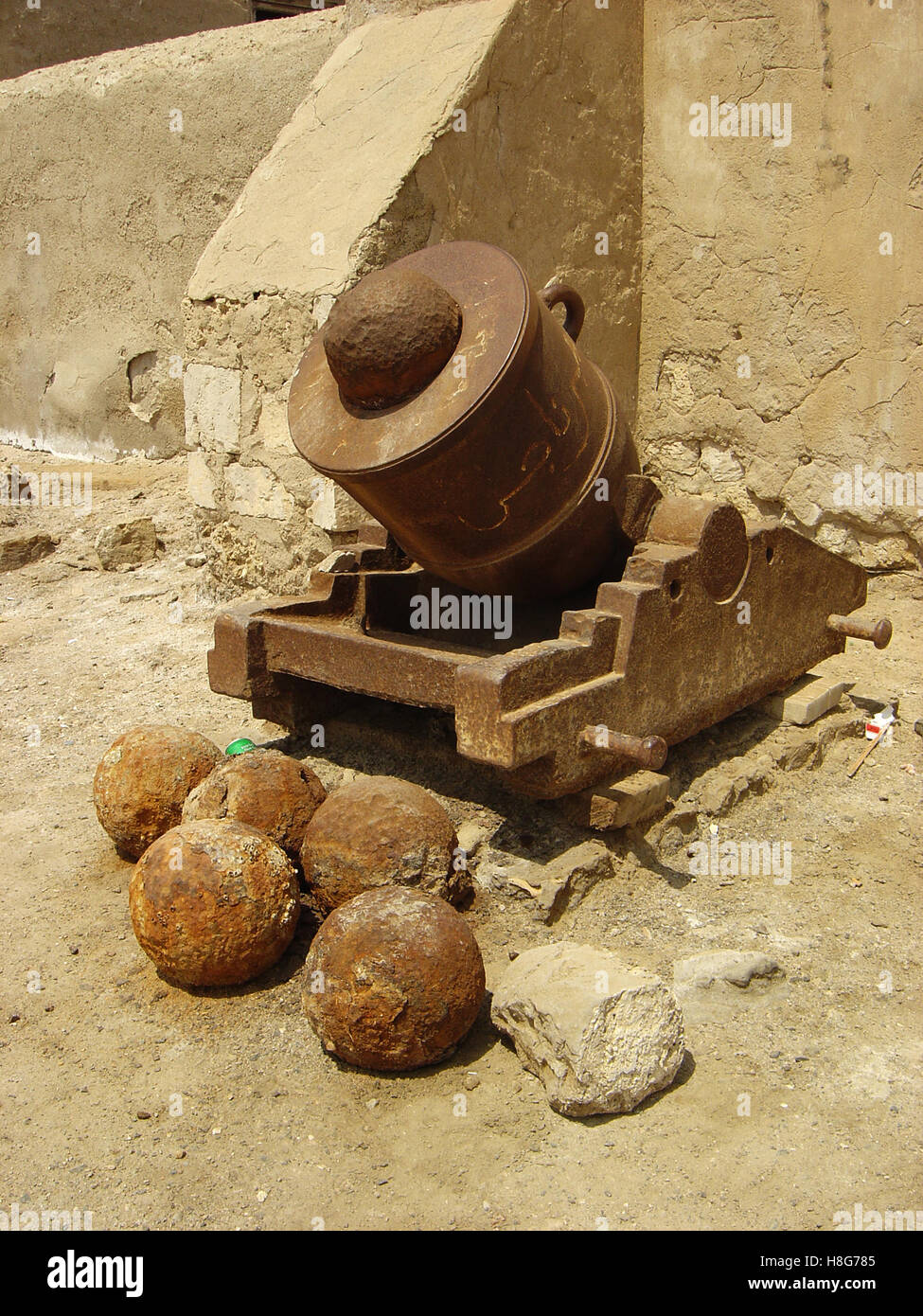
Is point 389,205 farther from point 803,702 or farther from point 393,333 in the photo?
point 803,702

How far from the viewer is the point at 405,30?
213 inches

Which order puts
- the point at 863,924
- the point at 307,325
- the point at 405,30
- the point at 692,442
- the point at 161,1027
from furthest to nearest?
the point at 692,442 → the point at 405,30 → the point at 307,325 → the point at 863,924 → the point at 161,1027

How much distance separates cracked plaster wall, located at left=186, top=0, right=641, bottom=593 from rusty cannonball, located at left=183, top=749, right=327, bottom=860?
1.72 metres

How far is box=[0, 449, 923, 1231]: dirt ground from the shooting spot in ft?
7.32

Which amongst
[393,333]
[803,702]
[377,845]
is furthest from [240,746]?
[803,702]

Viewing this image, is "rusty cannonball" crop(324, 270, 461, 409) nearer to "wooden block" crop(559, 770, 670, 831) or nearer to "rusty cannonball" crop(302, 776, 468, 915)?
"rusty cannonball" crop(302, 776, 468, 915)

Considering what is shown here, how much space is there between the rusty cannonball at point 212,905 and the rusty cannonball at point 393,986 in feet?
0.86

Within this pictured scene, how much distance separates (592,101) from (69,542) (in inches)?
159

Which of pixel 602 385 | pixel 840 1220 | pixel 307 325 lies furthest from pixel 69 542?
pixel 840 1220

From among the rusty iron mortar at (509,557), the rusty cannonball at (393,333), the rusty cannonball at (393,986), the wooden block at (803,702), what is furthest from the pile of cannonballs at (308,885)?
the wooden block at (803,702)

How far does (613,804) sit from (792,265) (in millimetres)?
3188

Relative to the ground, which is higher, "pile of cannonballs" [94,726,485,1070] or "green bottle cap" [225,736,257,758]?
"green bottle cap" [225,736,257,758]

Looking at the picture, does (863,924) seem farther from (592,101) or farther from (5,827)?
(592,101)

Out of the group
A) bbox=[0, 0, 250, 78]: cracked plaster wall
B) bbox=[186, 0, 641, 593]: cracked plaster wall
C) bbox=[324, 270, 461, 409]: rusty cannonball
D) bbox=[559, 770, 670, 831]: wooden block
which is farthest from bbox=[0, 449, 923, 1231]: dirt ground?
bbox=[0, 0, 250, 78]: cracked plaster wall
